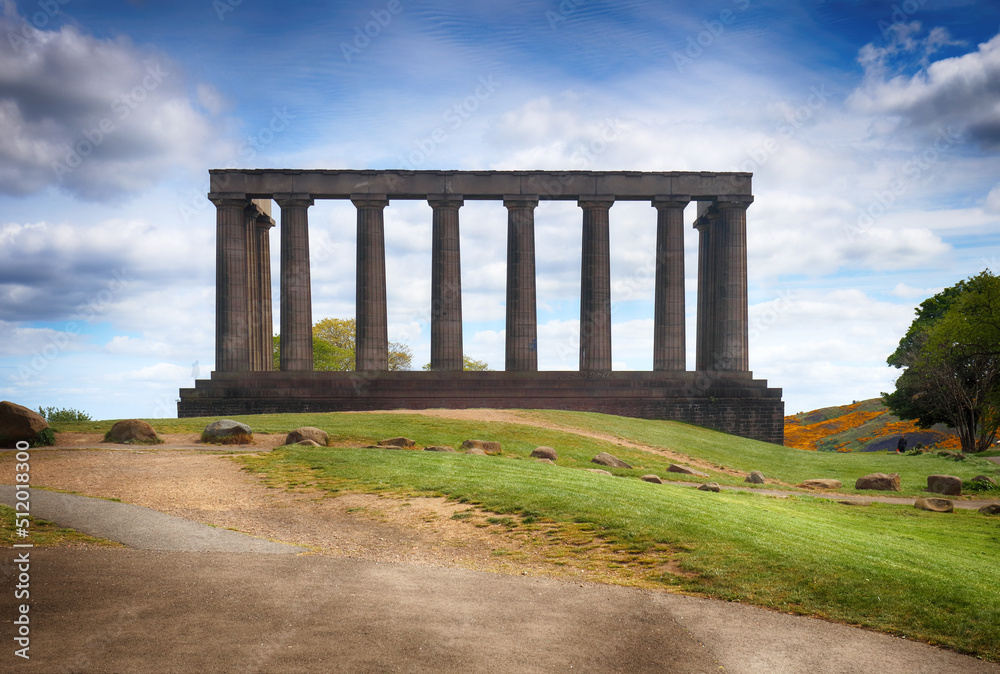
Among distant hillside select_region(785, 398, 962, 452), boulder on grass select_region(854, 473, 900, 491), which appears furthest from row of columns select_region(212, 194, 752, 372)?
boulder on grass select_region(854, 473, 900, 491)

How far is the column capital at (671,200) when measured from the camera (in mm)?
59194

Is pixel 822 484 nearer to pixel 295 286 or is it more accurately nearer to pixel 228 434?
pixel 228 434

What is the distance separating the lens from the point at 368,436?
110 feet

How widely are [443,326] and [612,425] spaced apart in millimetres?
17592

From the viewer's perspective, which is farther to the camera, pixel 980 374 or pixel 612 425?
pixel 980 374

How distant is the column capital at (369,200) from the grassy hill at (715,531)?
27111 millimetres

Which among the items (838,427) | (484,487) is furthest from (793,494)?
(838,427)

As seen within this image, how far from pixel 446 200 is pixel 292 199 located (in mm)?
12463

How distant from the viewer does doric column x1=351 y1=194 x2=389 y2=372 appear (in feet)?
187

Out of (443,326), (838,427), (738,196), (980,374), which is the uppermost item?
(738,196)

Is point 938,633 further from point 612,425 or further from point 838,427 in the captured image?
point 838,427

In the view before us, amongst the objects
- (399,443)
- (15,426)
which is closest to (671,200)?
(399,443)

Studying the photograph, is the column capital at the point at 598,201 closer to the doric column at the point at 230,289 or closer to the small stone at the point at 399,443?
the doric column at the point at 230,289

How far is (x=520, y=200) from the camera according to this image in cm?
5766
